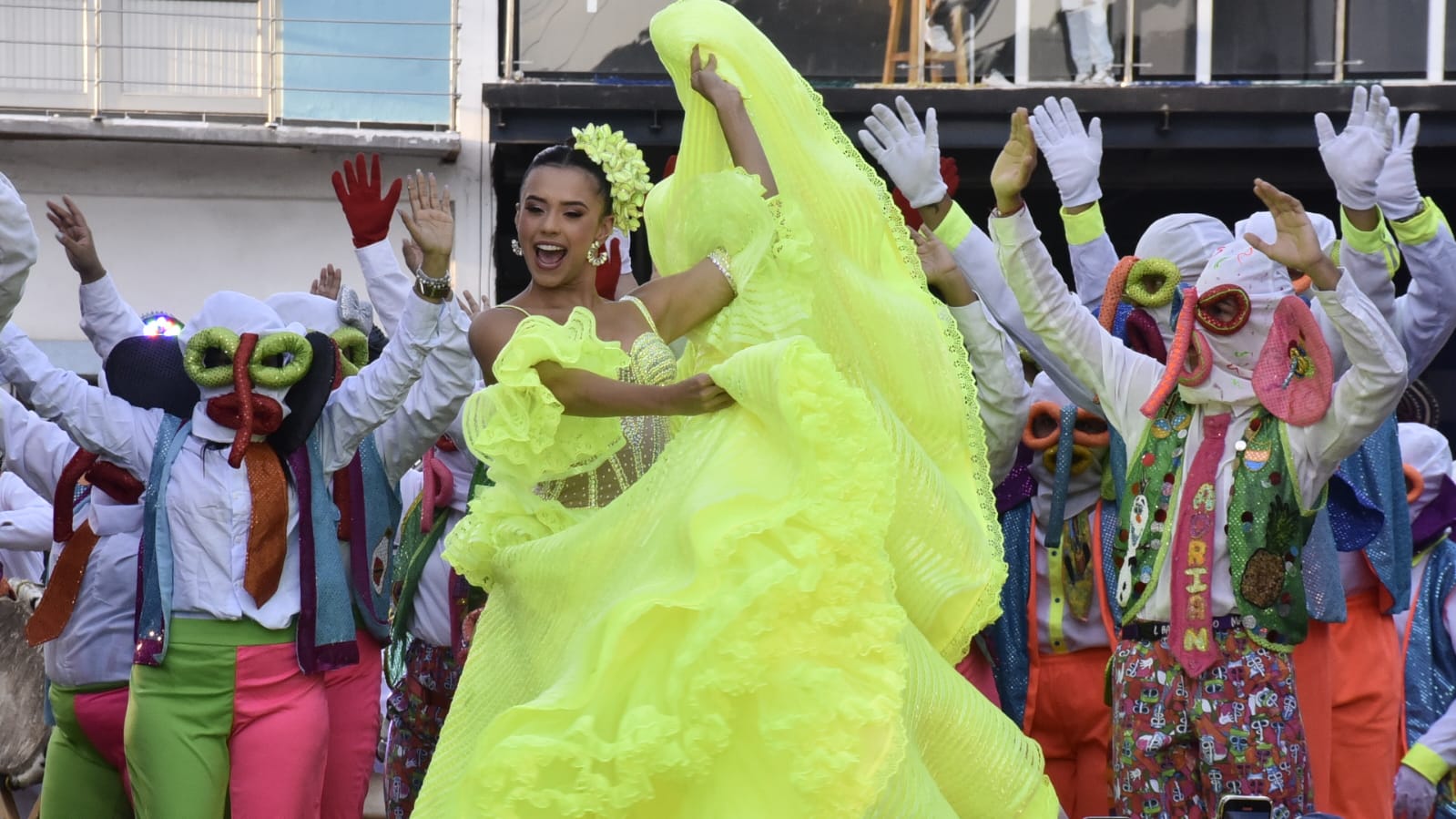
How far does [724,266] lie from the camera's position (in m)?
4.33

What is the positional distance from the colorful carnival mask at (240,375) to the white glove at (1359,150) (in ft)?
9.15

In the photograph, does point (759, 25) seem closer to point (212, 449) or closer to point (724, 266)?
point (212, 449)

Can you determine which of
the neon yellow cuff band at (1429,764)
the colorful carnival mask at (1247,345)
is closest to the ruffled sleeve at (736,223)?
the colorful carnival mask at (1247,345)

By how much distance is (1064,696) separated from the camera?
6.01 metres

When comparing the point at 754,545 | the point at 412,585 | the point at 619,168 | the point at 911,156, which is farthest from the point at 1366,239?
the point at 412,585

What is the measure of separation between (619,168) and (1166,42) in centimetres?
772

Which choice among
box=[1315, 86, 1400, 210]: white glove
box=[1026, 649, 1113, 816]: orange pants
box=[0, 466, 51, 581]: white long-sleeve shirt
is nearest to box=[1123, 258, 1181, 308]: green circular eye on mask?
box=[1315, 86, 1400, 210]: white glove

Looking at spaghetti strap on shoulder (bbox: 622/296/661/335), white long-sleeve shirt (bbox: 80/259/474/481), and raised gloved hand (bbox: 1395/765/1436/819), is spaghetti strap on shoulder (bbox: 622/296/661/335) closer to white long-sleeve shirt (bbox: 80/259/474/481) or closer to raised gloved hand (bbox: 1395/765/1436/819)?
white long-sleeve shirt (bbox: 80/259/474/481)

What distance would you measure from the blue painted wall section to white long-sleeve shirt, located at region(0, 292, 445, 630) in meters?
6.27

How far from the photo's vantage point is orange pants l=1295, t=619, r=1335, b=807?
5059 mm

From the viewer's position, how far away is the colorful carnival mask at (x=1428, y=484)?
6.44 m

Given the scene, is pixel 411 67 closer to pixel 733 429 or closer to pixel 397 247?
pixel 397 247

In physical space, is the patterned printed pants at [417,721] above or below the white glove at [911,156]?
below

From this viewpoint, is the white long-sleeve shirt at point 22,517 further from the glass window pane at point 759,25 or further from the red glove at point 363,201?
the glass window pane at point 759,25
